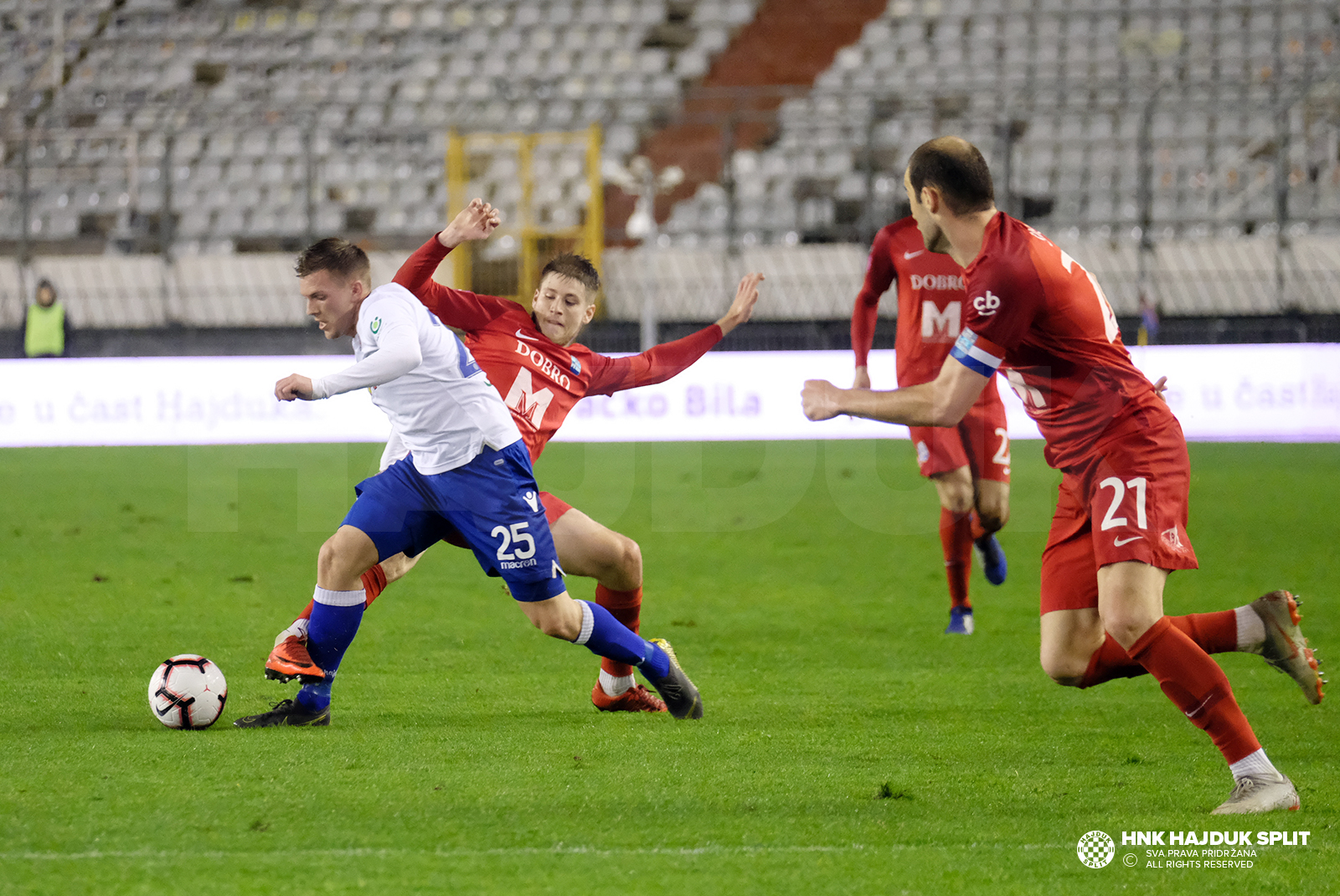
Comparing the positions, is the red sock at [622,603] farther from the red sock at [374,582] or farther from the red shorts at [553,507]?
the red sock at [374,582]

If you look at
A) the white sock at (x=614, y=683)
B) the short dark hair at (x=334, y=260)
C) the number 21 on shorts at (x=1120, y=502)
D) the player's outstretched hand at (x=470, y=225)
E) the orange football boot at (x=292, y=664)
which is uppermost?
the player's outstretched hand at (x=470, y=225)

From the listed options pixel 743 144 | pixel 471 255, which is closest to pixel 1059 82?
pixel 743 144

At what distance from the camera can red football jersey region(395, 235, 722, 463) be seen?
558 centimetres

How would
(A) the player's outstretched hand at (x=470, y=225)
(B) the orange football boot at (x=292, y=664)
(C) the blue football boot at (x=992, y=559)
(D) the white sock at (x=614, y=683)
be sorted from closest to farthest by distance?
(B) the orange football boot at (x=292, y=664)
(A) the player's outstretched hand at (x=470, y=225)
(D) the white sock at (x=614, y=683)
(C) the blue football boot at (x=992, y=559)

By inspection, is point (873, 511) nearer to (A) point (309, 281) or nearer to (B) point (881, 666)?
(B) point (881, 666)

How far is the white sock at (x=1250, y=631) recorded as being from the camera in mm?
4508

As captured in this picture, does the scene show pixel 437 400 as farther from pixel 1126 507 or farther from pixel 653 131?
pixel 653 131

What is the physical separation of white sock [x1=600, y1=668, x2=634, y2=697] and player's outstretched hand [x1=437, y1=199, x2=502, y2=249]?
1735 mm

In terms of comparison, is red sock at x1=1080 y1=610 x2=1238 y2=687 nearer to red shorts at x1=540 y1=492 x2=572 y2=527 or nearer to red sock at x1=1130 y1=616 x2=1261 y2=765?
red sock at x1=1130 y1=616 x2=1261 y2=765

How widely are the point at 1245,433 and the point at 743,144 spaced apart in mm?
9622

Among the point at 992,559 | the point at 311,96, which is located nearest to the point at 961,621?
the point at 992,559

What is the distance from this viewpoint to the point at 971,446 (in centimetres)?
738

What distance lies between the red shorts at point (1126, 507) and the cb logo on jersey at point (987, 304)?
57cm

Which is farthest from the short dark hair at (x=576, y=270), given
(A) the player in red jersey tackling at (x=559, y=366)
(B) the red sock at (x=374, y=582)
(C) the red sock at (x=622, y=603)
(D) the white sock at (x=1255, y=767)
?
(D) the white sock at (x=1255, y=767)
